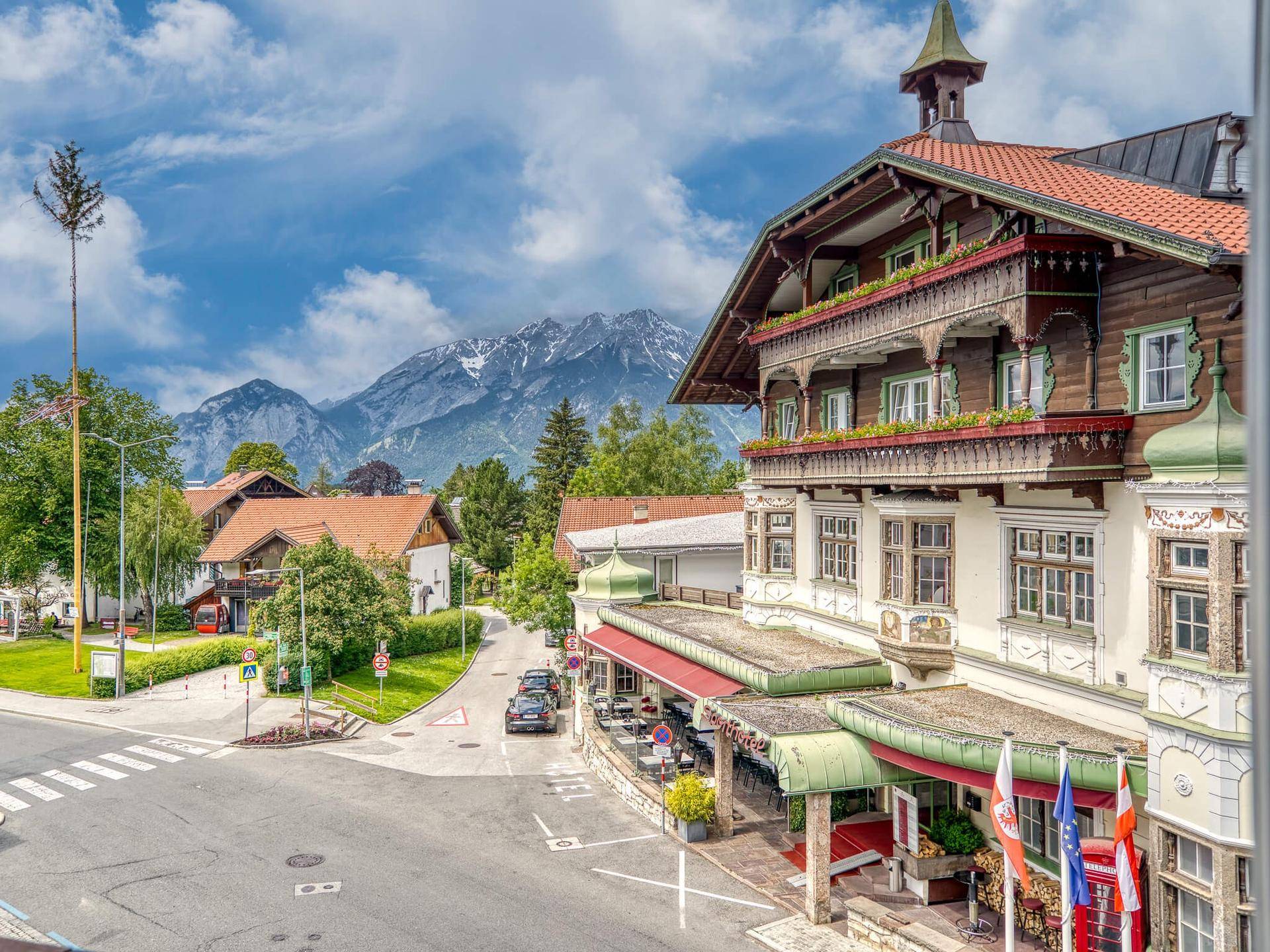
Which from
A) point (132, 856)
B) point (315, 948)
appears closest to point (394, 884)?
point (315, 948)

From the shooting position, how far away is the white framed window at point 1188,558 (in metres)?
12.8

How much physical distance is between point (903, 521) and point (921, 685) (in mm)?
3509

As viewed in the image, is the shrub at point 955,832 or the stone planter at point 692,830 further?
the stone planter at point 692,830

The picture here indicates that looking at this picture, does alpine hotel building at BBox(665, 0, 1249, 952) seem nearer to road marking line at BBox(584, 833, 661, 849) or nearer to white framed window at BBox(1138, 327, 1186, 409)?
white framed window at BBox(1138, 327, 1186, 409)

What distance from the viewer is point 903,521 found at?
65.6ft

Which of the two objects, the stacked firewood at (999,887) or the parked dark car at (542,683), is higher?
the stacked firewood at (999,887)

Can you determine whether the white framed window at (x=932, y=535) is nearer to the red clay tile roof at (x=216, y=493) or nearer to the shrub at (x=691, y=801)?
the shrub at (x=691, y=801)

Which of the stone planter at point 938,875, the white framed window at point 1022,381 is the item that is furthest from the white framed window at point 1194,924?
the white framed window at point 1022,381

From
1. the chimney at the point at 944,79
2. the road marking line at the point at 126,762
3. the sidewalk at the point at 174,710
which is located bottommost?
the sidewalk at the point at 174,710

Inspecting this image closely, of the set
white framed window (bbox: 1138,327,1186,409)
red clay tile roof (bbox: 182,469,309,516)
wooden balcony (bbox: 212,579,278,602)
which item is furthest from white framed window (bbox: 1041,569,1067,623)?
red clay tile roof (bbox: 182,469,309,516)

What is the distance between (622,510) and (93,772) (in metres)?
28.5

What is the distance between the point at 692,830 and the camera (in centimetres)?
2198

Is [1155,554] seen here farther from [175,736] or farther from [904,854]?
[175,736]

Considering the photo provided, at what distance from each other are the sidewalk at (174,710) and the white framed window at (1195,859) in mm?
30558
